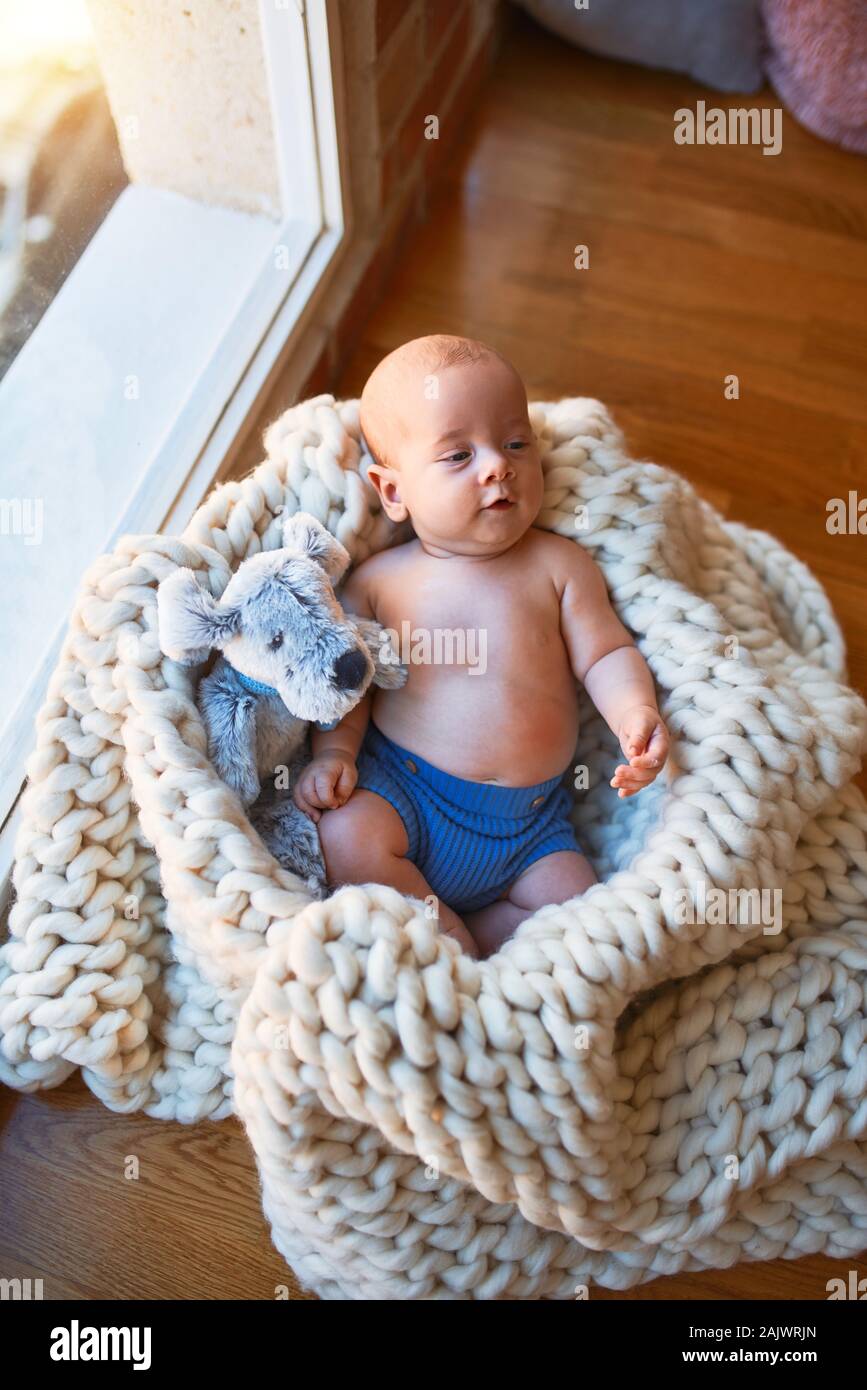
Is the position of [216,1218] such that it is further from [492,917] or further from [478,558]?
[478,558]

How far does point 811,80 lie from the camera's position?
1.76 metres

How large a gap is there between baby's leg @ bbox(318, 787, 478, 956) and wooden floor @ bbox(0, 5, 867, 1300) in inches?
24.1

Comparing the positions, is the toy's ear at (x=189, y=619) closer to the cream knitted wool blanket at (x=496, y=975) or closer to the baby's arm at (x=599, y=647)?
the cream knitted wool blanket at (x=496, y=975)

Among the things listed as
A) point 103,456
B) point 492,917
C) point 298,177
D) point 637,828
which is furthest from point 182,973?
point 298,177

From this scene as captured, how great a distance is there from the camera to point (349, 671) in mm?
1008

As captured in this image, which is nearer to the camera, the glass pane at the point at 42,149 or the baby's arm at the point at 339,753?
the baby's arm at the point at 339,753

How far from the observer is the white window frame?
1294 millimetres

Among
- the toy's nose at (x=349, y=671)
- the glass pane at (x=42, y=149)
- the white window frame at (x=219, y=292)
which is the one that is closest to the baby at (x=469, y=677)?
the toy's nose at (x=349, y=671)

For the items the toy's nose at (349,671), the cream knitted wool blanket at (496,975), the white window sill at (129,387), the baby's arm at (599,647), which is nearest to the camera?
the cream knitted wool blanket at (496,975)

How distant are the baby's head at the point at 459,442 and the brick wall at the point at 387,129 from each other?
348mm

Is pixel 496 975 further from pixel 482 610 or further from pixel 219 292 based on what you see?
pixel 219 292

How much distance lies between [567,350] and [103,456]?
665mm

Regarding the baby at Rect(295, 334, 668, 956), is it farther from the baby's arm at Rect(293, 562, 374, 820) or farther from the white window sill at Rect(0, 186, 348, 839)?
the white window sill at Rect(0, 186, 348, 839)

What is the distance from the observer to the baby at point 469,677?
1.09 metres
